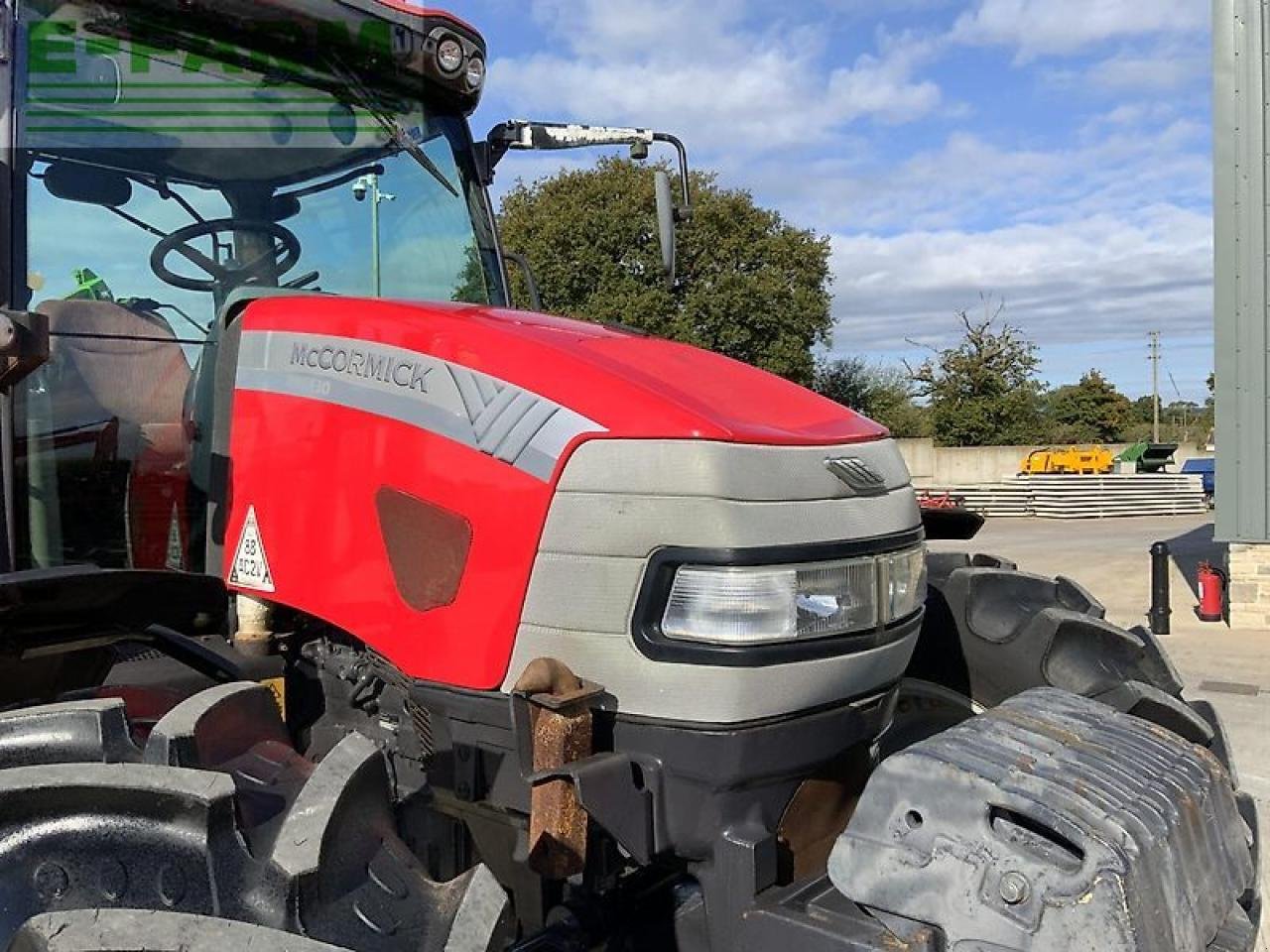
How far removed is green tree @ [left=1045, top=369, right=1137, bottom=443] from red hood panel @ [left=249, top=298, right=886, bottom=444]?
1767 inches

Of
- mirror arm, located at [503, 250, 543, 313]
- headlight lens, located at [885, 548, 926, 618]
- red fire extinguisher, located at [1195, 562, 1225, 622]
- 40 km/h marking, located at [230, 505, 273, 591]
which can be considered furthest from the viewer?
red fire extinguisher, located at [1195, 562, 1225, 622]

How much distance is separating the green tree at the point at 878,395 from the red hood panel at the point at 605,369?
31756 millimetres

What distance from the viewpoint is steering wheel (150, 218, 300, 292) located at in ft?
8.69

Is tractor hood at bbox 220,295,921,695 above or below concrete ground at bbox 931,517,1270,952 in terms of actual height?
above

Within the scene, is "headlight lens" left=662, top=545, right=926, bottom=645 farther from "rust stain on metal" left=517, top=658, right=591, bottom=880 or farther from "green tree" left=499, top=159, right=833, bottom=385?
"green tree" left=499, top=159, right=833, bottom=385

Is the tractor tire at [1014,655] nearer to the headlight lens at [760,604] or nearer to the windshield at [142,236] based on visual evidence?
the headlight lens at [760,604]

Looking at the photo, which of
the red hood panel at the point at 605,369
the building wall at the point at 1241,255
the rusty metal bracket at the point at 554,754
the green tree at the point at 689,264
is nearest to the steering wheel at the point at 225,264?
the red hood panel at the point at 605,369

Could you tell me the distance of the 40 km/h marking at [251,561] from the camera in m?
2.36

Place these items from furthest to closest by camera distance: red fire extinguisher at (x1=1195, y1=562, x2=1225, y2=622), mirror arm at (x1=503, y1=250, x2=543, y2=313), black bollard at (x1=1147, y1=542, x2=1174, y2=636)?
red fire extinguisher at (x1=1195, y1=562, x2=1225, y2=622), black bollard at (x1=1147, y1=542, x2=1174, y2=636), mirror arm at (x1=503, y1=250, x2=543, y2=313)

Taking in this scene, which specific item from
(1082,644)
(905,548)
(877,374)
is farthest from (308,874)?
(877,374)

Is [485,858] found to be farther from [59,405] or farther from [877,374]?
[877,374]

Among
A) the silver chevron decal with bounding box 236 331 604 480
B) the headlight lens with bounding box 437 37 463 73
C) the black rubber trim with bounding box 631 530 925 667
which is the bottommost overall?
the black rubber trim with bounding box 631 530 925 667

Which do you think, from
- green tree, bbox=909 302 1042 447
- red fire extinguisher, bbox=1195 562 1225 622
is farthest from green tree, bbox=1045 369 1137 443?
red fire extinguisher, bbox=1195 562 1225 622

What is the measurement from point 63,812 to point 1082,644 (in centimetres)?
224
